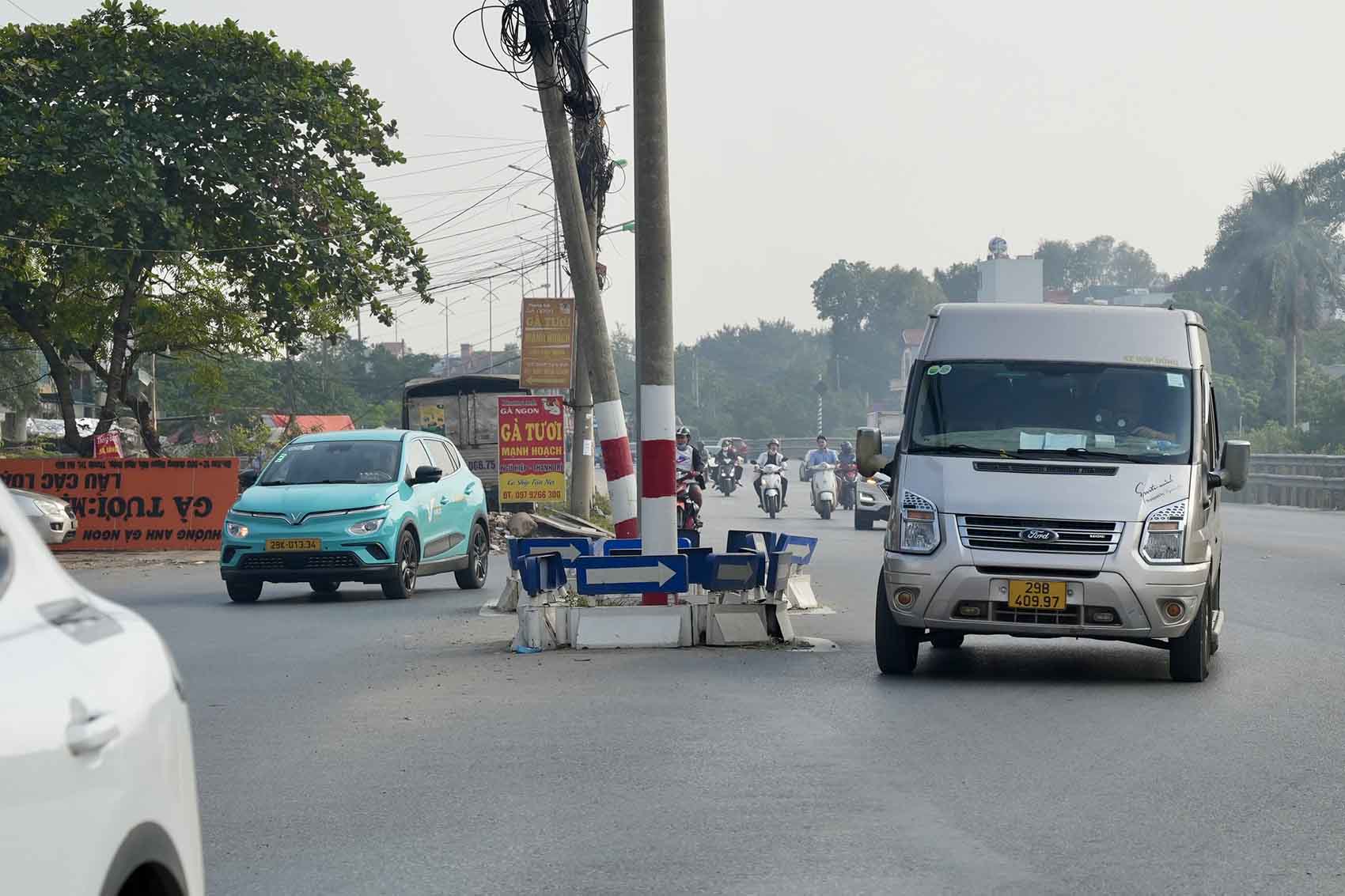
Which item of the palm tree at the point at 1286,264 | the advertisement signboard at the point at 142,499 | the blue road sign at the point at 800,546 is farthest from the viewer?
the palm tree at the point at 1286,264

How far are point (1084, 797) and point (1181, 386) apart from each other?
16.1 feet

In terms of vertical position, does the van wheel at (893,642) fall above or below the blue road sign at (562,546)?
below

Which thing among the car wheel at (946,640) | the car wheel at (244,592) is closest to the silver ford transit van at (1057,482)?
the car wheel at (946,640)

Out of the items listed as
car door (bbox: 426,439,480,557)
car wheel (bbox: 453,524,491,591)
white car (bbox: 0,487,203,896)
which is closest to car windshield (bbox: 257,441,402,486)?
car door (bbox: 426,439,480,557)

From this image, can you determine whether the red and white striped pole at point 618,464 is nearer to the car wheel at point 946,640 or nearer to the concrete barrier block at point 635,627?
the concrete barrier block at point 635,627

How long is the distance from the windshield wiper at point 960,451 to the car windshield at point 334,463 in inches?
340

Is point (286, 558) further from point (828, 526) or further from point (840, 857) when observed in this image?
point (828, 526)

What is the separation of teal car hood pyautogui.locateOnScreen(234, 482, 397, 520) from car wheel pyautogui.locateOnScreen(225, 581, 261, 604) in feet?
2.56

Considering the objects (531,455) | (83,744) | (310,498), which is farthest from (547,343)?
(83,744)

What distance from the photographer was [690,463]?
27906mm

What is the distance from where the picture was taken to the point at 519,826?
263 inches

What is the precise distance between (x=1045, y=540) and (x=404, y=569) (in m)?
9.21

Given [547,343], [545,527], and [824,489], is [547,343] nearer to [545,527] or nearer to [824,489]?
[824,489]

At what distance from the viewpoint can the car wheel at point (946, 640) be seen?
12.6m
